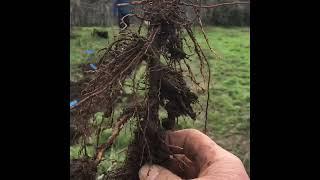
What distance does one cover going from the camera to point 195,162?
3.02m

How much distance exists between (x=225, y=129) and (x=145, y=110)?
2.27 meters

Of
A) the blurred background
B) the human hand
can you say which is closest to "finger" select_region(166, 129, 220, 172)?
the human hand

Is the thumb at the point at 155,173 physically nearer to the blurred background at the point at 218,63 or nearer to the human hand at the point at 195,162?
the human hand at the point at 195,162

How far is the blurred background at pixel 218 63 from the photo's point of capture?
463cm

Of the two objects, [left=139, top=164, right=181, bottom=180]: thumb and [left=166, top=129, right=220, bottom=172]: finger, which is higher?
[left=166, top=129, right=220, bottom=172]: finger

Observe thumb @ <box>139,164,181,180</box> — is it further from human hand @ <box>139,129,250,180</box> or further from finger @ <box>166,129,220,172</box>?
finger @ <box>166,129,220,172</box>

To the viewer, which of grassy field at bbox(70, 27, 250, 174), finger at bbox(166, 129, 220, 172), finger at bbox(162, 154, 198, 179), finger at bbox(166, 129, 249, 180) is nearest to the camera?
finger at bbox(166, 129, 249, 180)

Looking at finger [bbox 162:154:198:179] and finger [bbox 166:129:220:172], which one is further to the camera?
finger [bbox 162:154:198:179]

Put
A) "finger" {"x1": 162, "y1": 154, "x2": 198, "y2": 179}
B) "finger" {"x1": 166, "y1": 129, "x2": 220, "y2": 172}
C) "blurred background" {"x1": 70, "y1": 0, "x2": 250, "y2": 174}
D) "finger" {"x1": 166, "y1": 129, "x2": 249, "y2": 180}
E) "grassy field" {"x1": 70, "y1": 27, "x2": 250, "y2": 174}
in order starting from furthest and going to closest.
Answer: "blurred background" {"x1": 70, "y1": 0, "x2": 250, "y2": 174}
"grassy field" {"x1": 70, "y1": 27, "x2": 250, "y2": 174}
"finger" {"x1": 162, "y1": 154, "x2": 198, "y2": 179}
"finger" {"x1": 166, "y1": 129, "x2": 220, "y2": 172}
"finger" {"x1": 166, "y1": 129, "x2": 249, "y2": 180}

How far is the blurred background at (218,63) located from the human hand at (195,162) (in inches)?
28.3

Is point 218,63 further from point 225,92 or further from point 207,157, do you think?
point 207,157

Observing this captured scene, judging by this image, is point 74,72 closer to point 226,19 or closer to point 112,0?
point 112,0

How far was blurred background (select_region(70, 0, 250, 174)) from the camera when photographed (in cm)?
463

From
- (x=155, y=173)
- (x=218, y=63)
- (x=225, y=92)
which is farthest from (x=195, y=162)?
(x=218, y=63)
